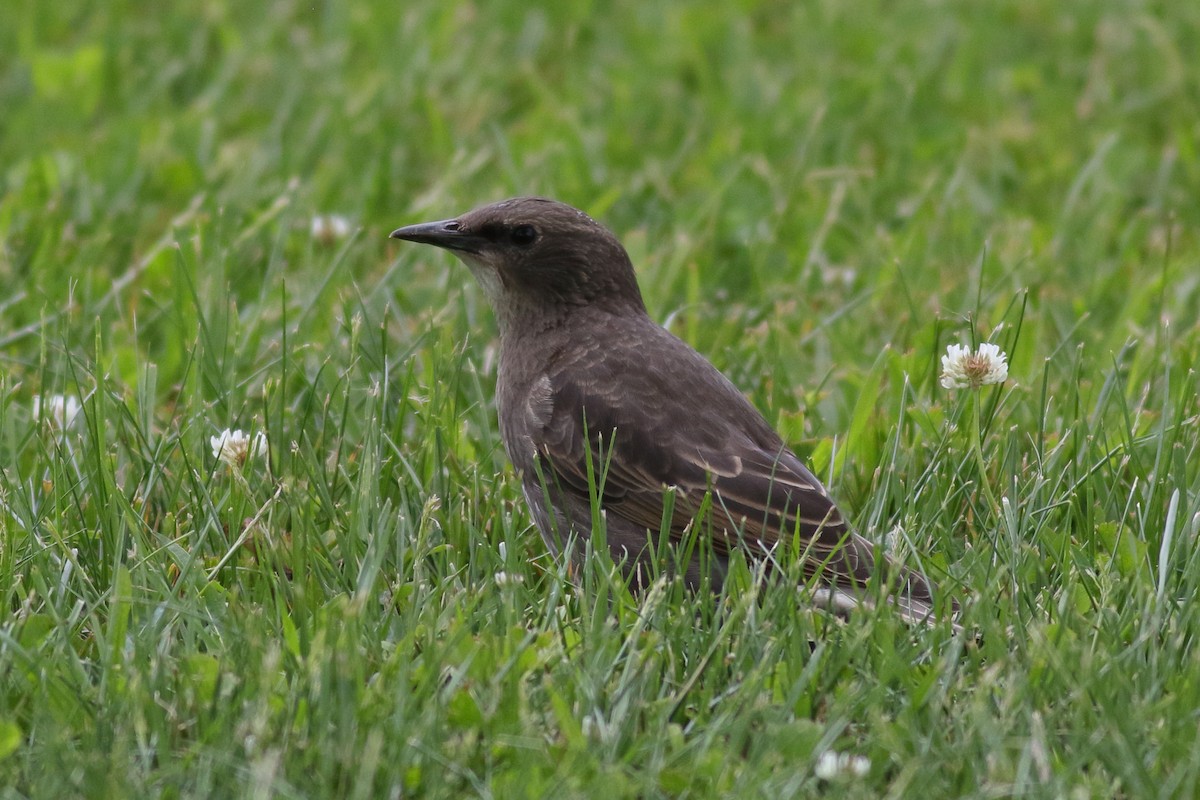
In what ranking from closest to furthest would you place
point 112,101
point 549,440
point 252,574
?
point 252,574 → point 549,440 → point 112,101

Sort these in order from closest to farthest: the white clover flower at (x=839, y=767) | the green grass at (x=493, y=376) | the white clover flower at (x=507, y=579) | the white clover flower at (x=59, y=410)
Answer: the white clover flower at (x=839, y=767) → the green grass at (x=493, y=376) → the white clover flower at (x=507, y=579) → the white clover flower at (x=59, y=410)

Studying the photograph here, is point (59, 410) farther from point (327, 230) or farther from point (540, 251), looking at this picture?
point (327, 230)

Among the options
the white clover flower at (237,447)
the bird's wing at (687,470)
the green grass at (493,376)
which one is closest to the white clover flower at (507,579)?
the green grass at (493,376)

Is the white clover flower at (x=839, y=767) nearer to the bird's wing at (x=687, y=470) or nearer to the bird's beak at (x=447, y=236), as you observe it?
the bird's wing at (x=687, y=470)

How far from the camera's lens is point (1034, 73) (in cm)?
923

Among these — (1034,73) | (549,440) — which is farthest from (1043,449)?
(1034,73)

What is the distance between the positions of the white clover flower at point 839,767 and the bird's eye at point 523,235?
2.37 m

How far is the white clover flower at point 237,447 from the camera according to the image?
4734 mm

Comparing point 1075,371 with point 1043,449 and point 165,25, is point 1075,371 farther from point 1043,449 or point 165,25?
point 165,25

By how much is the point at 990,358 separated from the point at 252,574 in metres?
2.03

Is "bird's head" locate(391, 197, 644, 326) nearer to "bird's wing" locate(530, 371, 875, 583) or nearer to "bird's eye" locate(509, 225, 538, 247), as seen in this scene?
"bird's eye" locate(509, 225, 538, 247)

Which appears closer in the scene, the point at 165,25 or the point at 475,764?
the point at 475,764

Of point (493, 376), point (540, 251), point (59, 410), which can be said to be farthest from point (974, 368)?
point (59, 410)

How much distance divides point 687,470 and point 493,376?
1.50m
